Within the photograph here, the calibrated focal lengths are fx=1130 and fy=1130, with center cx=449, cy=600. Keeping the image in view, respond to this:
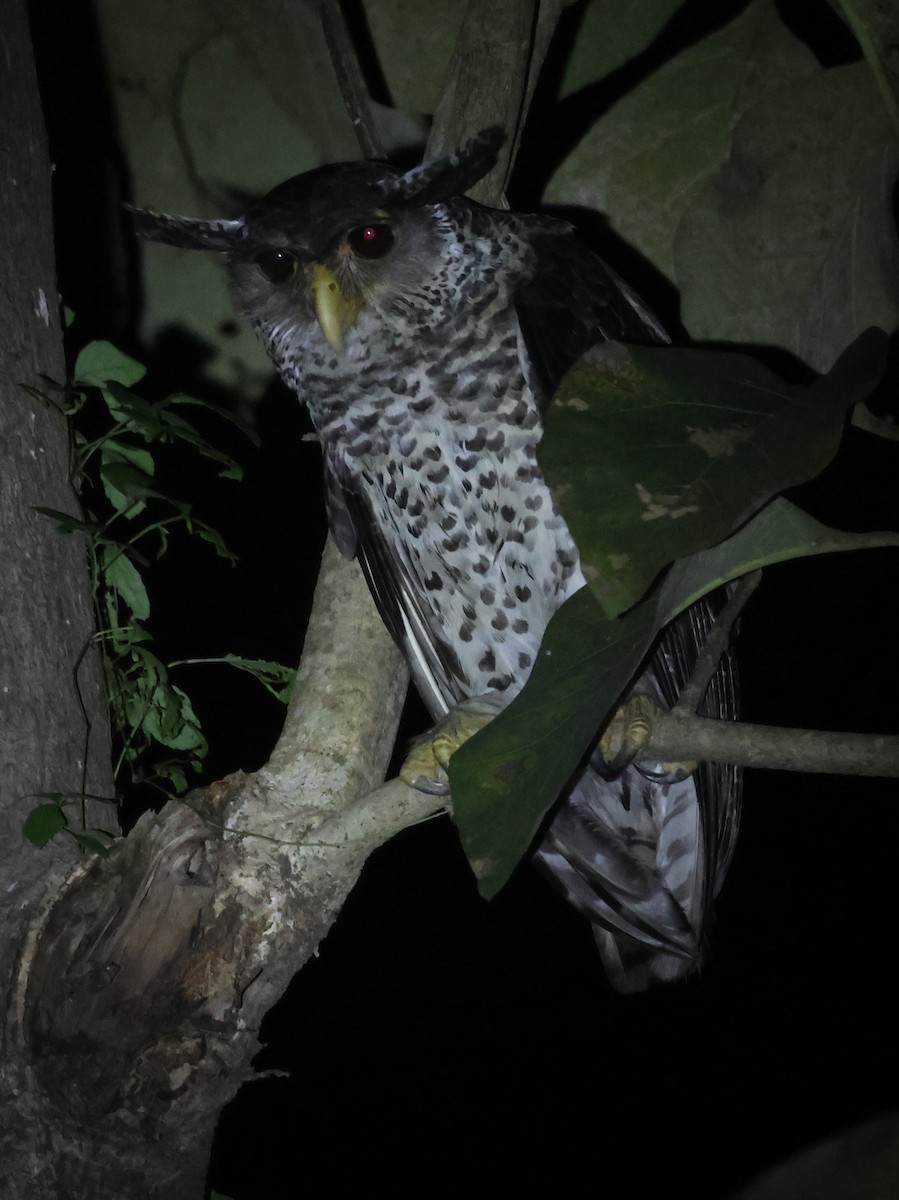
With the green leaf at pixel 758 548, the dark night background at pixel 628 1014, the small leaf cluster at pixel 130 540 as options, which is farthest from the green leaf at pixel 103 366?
the dark night background at pixel 628 1014

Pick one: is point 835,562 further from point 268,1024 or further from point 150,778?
point 150,778

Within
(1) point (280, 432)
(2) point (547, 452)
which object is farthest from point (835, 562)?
(2) point (547, 452)

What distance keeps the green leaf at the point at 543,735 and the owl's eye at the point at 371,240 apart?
898 mm

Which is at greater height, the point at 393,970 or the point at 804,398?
the point at 804,398

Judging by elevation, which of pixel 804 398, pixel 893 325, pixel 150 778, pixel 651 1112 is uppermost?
pixel 893 325

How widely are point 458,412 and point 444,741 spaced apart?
17.7 inches

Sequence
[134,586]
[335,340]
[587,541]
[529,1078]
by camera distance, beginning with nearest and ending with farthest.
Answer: [587,541]
[134,586]
[335,340]
[529,1078]

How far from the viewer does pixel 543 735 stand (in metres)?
0.92

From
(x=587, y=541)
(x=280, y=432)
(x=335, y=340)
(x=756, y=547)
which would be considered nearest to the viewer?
(x=587, y=541)

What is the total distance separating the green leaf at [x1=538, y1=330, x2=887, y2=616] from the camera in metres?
0.79

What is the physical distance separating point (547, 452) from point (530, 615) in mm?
824

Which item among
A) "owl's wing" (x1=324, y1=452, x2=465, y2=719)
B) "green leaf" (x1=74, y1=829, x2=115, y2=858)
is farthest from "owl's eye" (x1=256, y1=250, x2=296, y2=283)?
"green leaf" (x1=74, y1=829, x2=115, y2=858)

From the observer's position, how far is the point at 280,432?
2.64 metres

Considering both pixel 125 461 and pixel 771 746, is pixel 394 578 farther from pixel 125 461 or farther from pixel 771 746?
pixel 771 746
